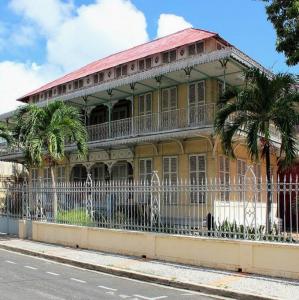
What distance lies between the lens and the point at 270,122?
1509 centimetres

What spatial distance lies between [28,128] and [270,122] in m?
9.47

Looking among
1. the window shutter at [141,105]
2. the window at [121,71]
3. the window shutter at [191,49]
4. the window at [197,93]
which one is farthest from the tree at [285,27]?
the window at [121,71]

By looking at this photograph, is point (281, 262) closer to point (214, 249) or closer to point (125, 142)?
point (214, 249)

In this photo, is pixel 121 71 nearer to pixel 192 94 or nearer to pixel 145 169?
pixel 145 169

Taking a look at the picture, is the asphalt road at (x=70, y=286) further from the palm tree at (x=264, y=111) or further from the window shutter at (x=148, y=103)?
the window shutter at (x=148, y=103)

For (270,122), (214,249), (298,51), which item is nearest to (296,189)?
(214,249)

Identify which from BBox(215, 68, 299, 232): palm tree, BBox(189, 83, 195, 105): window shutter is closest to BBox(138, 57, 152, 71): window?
BBox(189, 83, 195, 105): window shutter

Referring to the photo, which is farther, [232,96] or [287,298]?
[232,96]

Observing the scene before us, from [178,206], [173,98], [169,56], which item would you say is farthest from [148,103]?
[178,206]

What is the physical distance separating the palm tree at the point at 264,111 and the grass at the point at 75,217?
4924 millimetres

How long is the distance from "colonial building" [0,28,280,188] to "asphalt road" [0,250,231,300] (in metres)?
9.58

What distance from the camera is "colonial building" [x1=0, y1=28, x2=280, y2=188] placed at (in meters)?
20.2

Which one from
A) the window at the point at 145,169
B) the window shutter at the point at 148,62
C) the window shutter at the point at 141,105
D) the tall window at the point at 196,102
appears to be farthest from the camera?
the window shutter at the point at 148,62

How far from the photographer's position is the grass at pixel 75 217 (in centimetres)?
1508
